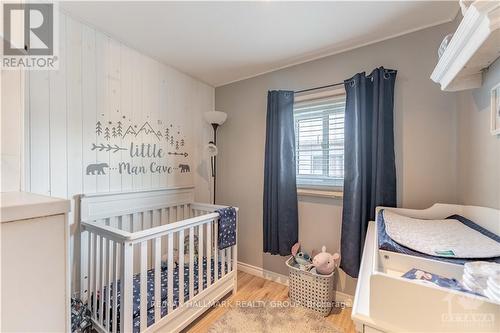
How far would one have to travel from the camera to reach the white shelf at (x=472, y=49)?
2.44ft

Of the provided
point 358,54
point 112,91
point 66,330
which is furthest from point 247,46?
point 66,330

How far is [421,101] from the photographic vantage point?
1667 mm

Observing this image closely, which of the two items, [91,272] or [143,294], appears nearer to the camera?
[143,294]

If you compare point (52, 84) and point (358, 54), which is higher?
point (358, 54)

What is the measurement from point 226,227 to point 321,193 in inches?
36.7

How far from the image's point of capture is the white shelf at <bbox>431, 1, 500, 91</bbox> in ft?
2.44

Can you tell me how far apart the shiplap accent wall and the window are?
1319 mm

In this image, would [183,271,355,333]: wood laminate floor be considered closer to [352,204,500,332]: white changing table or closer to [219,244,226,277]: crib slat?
[219,244,226,277]: crib slat

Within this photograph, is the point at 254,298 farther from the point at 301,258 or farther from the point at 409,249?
the point at 409,249

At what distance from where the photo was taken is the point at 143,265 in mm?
1358

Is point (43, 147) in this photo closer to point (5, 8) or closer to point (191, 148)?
point (5, 8)

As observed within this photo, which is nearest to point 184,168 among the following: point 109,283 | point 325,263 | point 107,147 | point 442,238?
point 107,147

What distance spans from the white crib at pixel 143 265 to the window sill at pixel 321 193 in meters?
0.86

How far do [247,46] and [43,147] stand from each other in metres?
1.68
